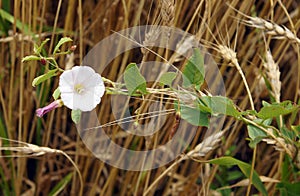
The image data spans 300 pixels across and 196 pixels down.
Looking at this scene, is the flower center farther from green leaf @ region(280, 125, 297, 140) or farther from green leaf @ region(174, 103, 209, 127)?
green leaf @ region(280, 125, 297, 140)

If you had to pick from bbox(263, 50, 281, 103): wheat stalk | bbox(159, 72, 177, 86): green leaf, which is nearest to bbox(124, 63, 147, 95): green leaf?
bbox(159, 72, 177, 86): green leaf

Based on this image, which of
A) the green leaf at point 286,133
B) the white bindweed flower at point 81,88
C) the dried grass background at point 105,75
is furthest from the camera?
the dried grass background at point 105,75

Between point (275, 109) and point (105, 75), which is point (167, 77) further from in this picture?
point (105, 75)

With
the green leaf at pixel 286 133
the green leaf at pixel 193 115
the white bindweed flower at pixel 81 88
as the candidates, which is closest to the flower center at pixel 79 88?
the white bindweed flower at pixel 81 88

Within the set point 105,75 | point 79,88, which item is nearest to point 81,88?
point 79,88

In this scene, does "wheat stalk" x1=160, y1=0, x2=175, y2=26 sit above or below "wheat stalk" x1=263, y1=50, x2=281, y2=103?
above

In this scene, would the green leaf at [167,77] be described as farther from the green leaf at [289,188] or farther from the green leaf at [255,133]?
the green leaf at [289,188]
